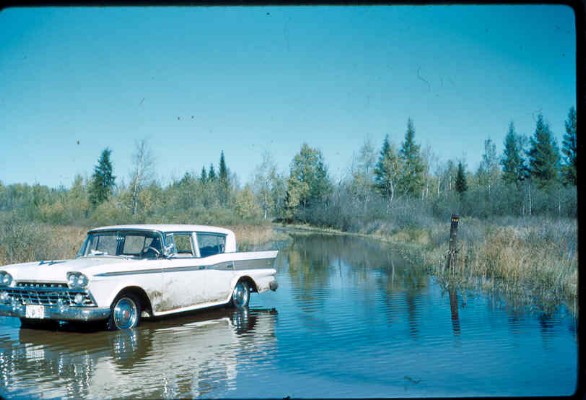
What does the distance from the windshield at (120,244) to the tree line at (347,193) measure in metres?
11.2

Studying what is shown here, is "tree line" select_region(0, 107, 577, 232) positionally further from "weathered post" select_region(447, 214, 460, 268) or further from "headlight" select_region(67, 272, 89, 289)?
"headlight" select_region(67, 272, 89, 289)

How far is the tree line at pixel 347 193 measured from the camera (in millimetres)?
28281

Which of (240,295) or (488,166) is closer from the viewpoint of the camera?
(240,295)

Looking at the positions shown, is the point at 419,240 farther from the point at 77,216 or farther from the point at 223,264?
the point at 223,264

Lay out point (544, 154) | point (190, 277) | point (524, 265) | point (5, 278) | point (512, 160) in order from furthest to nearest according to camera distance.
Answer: point (512, 160) → point (544, 154) → point (524, 265) → point (190, 277) → point (5, 278)

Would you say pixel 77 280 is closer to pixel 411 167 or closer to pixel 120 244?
pixel 120 244

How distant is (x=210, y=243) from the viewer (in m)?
10.7

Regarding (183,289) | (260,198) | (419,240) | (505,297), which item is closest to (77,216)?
(419,240)

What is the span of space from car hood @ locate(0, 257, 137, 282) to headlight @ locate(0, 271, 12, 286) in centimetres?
5

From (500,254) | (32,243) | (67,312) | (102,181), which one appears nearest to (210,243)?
(67,312)

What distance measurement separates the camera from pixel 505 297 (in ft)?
36.8

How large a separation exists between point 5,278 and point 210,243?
3585 millimetres

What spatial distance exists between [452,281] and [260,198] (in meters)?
42.3

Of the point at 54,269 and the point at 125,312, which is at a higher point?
the point at 54,269
